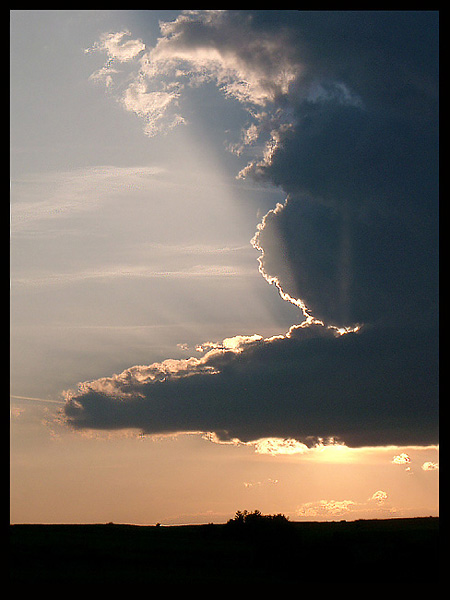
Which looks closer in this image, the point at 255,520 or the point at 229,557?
the point at 229,557

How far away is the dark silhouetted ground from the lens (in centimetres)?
4653

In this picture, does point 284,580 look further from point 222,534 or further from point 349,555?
point 222,534

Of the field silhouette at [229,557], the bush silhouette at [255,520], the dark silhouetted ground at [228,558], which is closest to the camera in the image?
the dark silhouetted ground at [228,558]

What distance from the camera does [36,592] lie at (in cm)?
3909

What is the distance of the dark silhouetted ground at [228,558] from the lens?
1832 inches

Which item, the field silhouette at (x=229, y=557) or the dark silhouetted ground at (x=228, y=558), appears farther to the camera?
the field silhouette at (x=229, y=557)

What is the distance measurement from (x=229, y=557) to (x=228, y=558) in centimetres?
45

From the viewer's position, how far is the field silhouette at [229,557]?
4676 centimetres

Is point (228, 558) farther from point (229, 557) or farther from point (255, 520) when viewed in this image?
point (255, 520)

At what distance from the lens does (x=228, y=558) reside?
5638 cm

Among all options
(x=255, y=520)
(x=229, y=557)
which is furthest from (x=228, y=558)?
(x=255, y=520)

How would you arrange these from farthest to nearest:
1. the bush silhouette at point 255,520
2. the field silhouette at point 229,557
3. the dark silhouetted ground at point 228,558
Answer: the bush silhouette at point 255,520, the field silhouette at point 229,557, the dark silhouetted ground at point 228,558
